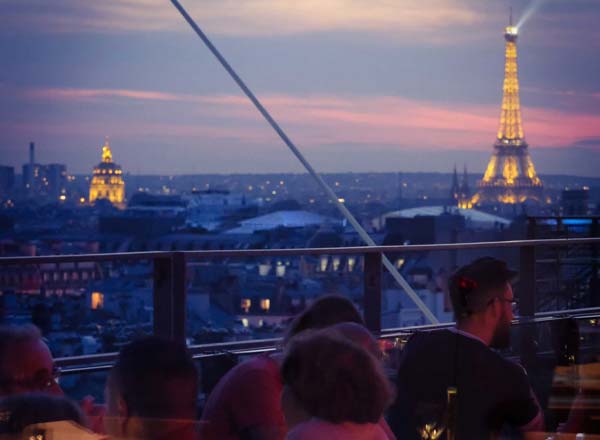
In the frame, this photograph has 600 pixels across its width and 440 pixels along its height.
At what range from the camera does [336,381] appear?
8.12ft

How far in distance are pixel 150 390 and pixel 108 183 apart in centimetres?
891

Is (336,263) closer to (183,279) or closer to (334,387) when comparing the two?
(183,279)

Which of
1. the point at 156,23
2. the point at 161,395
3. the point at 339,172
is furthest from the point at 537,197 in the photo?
the point at 161,395

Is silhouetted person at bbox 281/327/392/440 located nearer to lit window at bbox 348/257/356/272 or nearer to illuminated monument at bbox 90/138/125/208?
lit window at bbox 348/257/356/272

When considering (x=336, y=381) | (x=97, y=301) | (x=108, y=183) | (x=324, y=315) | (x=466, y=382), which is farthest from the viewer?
(x=108, y=183)

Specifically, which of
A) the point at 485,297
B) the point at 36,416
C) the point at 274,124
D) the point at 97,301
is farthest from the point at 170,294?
the point at 274,124

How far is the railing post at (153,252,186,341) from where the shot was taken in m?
4.79

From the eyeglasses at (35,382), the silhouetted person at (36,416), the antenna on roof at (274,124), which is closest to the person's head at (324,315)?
the eyeglasses at (35,382)

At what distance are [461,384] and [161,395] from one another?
3.49 ft

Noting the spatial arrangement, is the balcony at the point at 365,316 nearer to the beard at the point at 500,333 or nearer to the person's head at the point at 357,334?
the beard at the point at 500,333

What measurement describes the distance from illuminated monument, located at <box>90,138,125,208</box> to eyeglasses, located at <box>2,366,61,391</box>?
7.14 metres

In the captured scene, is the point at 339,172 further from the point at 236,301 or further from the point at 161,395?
the point at 161,395

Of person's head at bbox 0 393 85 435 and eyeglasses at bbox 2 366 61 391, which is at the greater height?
person's head at bbox 0 393 85 435

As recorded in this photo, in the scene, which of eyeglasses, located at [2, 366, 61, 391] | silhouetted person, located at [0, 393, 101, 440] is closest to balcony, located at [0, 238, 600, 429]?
eyeglasses, located at [2, 366, 61, 391]
